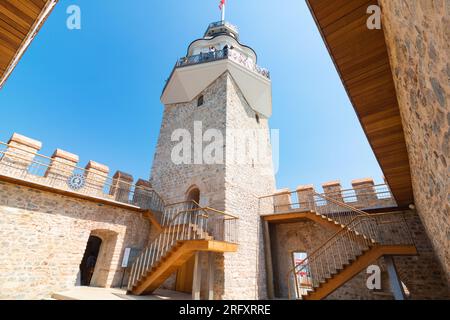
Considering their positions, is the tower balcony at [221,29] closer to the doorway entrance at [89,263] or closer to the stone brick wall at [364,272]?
the stone brick wall at [364,272]

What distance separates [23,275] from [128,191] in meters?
3.87

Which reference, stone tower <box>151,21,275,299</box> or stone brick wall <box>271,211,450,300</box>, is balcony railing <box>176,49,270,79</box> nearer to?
stone tower <box>151,21,275,299</box>

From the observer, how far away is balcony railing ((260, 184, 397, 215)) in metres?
7.82

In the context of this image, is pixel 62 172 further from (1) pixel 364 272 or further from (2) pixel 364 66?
(1) pixel 364 272

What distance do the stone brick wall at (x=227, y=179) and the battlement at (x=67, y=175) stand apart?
5.37ft

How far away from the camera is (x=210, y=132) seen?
376 inches

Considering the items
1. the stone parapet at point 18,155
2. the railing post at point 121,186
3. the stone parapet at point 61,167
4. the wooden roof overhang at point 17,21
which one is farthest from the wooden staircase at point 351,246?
the stone parapet at point 18,155

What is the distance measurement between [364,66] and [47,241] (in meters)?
8.87

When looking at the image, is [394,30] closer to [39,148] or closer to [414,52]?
[414,52]

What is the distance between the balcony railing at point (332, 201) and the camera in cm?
782

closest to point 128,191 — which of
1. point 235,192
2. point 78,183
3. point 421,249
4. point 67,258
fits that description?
point 78,183

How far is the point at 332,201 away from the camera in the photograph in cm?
765
